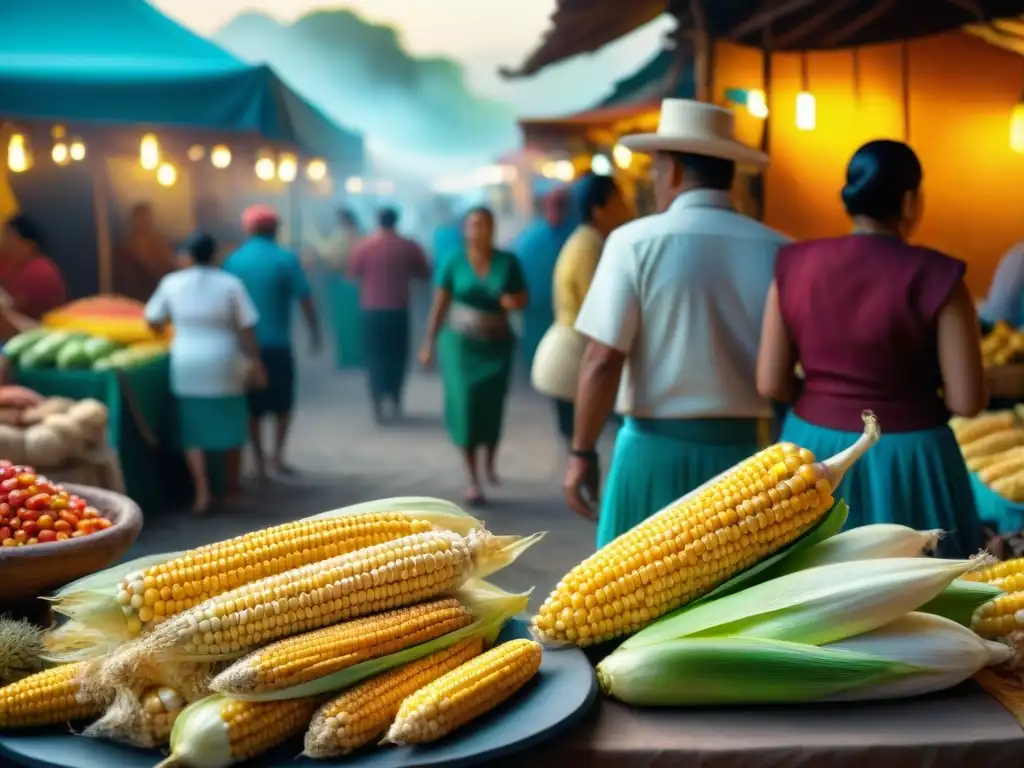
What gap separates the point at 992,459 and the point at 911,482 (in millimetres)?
1753

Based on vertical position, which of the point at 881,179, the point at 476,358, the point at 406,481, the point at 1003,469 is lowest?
the point at 406,481

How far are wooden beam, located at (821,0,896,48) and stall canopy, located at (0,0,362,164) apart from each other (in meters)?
3.77

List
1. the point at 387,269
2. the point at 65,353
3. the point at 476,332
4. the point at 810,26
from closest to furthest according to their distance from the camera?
the point at 65,353 → the point at 810,26 → the point at 476,332 → the point at 387,269

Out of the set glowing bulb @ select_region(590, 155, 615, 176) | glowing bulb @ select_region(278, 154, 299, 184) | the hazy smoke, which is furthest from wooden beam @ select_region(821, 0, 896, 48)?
the hazy smoke

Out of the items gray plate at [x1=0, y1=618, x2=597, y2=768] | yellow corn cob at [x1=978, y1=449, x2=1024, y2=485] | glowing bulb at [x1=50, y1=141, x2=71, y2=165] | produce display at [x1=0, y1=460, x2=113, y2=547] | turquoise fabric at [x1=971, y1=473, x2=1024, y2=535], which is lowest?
turquoise fabric at [x1=971, y1=473, x2=1024, y2=535]

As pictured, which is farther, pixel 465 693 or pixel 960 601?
pixel 960 601

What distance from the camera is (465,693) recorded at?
1.45 meters

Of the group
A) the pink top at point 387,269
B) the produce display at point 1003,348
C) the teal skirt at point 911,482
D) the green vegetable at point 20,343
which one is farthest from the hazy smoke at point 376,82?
the teal skirt at point 911,482

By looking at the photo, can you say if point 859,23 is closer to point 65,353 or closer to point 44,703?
point 65,353

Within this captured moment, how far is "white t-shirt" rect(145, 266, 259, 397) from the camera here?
6.80 metres

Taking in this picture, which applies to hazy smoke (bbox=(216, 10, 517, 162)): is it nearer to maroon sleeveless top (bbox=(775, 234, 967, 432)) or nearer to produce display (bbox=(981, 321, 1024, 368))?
produce display (bbox=(981, 321, 1024, 368))

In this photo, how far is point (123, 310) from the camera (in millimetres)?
7316

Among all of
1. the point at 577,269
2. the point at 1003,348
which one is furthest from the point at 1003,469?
the point at 577,269

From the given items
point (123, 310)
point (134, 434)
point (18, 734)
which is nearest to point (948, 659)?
point (18, 734)
